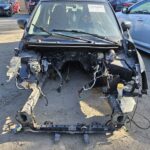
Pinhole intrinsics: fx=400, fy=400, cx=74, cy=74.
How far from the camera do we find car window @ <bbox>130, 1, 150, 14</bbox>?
11.0 m

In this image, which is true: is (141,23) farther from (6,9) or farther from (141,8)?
(6,9)

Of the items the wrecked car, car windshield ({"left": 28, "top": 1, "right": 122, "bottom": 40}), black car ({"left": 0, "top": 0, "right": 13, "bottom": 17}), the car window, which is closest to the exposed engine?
the wrecked car

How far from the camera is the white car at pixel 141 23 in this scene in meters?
10.6

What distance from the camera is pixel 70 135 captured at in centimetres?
562

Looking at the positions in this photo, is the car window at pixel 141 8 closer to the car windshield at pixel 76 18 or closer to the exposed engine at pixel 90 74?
the car windshield at pixel 76 18

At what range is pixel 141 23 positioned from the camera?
10.9 m

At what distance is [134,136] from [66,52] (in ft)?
7.34

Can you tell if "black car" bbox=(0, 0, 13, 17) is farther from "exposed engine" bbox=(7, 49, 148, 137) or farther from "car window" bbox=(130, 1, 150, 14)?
"exposed engine" bbox=(7, 49, 148, 137)

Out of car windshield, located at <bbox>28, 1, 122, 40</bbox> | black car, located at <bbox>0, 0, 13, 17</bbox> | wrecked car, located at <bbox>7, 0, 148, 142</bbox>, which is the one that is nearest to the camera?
wrecked car, located at <bbox>7, 0, 148, 142</bbox>

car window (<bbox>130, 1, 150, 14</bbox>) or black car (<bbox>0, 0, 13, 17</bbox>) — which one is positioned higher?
car window (<bbox>130, 1, 150, 14</bbox>)

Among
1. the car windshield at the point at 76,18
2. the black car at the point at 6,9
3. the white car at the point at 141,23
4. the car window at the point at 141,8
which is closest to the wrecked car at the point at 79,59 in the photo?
the car windshield at the point at 76,18

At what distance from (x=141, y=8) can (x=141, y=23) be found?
74 centimetres

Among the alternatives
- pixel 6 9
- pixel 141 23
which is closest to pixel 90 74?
pixel 141 23

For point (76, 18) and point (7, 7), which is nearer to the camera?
point (76, 18)
